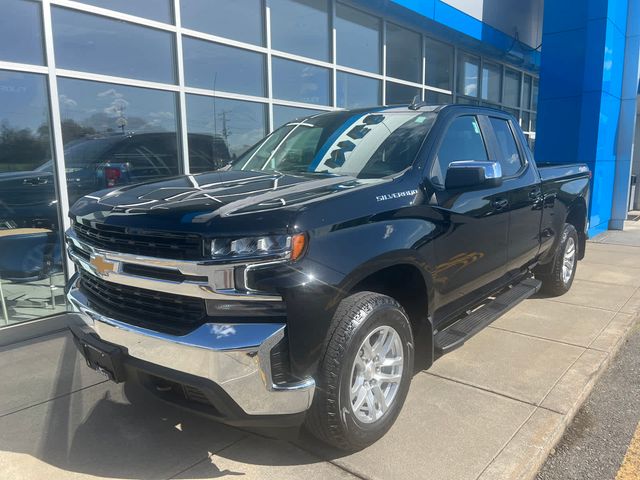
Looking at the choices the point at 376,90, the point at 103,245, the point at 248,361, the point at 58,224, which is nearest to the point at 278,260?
the point at 248,361

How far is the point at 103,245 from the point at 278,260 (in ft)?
3.53

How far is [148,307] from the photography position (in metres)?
2.62

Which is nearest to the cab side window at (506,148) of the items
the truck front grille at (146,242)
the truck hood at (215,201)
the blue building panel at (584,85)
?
the truck hood at (215,201)

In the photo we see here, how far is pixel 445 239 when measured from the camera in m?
3.34

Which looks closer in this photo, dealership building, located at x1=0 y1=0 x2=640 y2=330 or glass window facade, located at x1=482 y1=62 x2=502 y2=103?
dealership building, located at x1=0 y1=0 x2=640 y2=330

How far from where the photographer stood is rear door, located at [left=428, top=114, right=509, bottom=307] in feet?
11.0

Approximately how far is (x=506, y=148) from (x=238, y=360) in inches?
133

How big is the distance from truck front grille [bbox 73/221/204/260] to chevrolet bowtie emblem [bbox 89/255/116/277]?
62 millimetres

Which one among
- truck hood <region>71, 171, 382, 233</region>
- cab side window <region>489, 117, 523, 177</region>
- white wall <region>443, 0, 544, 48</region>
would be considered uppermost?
white wall <region>443, 0, 544, 48</region>

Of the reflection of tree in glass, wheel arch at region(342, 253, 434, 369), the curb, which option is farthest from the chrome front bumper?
the reflection of tree in glass

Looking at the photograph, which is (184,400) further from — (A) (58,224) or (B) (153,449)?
(A) (58,224)

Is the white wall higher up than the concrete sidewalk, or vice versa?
the white wall

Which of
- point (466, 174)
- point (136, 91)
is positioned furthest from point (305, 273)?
point (136, 91)

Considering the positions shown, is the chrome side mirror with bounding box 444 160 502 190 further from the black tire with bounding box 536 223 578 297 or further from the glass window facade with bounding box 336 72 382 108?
the glass window facade with bounding box 336 72 382 108
